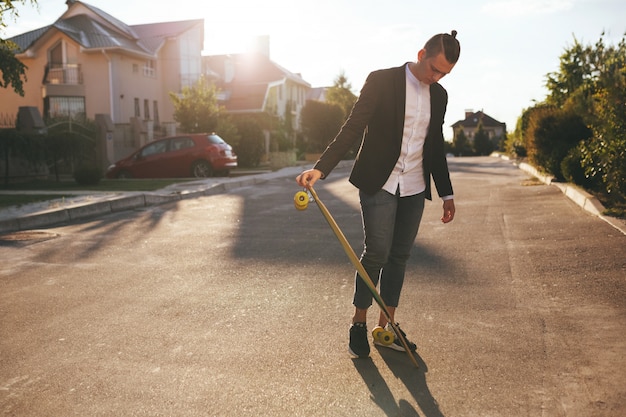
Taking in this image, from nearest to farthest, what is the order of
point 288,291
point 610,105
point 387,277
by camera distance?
point 387,277, point 288,291, point 610,105

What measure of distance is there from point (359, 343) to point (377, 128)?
4.11 feet

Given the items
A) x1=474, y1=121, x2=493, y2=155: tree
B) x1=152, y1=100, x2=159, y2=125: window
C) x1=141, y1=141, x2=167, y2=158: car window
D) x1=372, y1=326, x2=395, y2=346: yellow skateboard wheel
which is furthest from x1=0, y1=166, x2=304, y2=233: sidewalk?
x1=474, y1=121, x2=493, y2=155: tree

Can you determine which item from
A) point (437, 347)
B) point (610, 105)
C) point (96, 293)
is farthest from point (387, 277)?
point (610, 105)

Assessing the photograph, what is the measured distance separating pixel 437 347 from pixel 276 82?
4998cm

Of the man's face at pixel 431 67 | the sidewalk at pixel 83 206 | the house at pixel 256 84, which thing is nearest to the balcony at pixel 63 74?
the house at pixel 256 84

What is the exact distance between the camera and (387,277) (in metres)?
4.18

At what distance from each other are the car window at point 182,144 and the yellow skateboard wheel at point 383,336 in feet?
61.5

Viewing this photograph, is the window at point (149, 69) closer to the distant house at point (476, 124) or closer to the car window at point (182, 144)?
the car window at point (182, 144)

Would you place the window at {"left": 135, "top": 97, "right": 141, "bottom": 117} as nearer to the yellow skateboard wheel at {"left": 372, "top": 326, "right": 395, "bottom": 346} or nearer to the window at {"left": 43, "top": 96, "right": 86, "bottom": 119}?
the window at {"left": 43, "top": 96, "right": 86, "bottom": 119}

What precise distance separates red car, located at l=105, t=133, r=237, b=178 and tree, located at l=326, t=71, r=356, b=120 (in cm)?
3841

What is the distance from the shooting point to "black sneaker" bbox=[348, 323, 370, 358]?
395 centimetres

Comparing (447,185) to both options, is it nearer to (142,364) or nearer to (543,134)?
(142,364)

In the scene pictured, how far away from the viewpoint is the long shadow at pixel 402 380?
126 inches

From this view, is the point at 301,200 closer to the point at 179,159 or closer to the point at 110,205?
the point at 110,205
